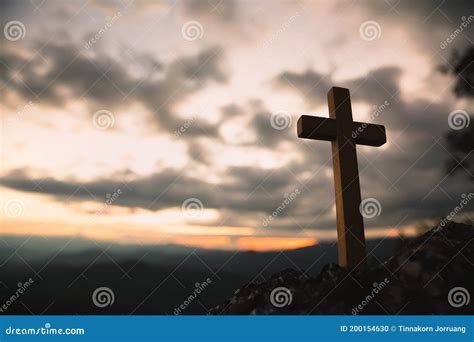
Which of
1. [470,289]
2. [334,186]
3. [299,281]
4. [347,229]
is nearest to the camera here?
[470,289]

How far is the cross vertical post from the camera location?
5.46 metres

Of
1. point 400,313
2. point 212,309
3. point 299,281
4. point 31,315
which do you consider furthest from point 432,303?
point 31,315

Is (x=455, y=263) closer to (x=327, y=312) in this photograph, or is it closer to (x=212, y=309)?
(x=327, y=312)

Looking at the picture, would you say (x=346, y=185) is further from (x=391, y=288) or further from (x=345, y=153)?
(x=391, y=288)

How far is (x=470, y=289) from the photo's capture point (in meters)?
4.15

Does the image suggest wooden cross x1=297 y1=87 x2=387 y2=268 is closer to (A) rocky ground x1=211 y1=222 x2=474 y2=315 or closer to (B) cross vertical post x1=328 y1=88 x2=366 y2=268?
(B) cross vertical post x1=328 y1=88 x2=366 y2=268

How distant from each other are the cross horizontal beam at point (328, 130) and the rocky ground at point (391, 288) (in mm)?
1993

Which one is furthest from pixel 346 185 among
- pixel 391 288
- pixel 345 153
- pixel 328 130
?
pixel 391 288

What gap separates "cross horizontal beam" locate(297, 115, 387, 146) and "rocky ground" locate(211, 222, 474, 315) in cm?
199

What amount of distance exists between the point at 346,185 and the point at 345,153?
21.1 inches

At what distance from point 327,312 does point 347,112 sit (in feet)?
11.1

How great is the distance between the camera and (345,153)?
233 inches

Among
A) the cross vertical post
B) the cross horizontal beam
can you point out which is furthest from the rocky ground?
the cross horizontal beam

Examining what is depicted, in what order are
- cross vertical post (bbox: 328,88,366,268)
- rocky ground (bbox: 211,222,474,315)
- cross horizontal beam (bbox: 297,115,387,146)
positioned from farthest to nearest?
cross horizontal beam (bbox: 297,115,387,146) < cross vertical post (bbox: 328,88,366,268) < rocky ground (bbox: 211,222,474,315)
